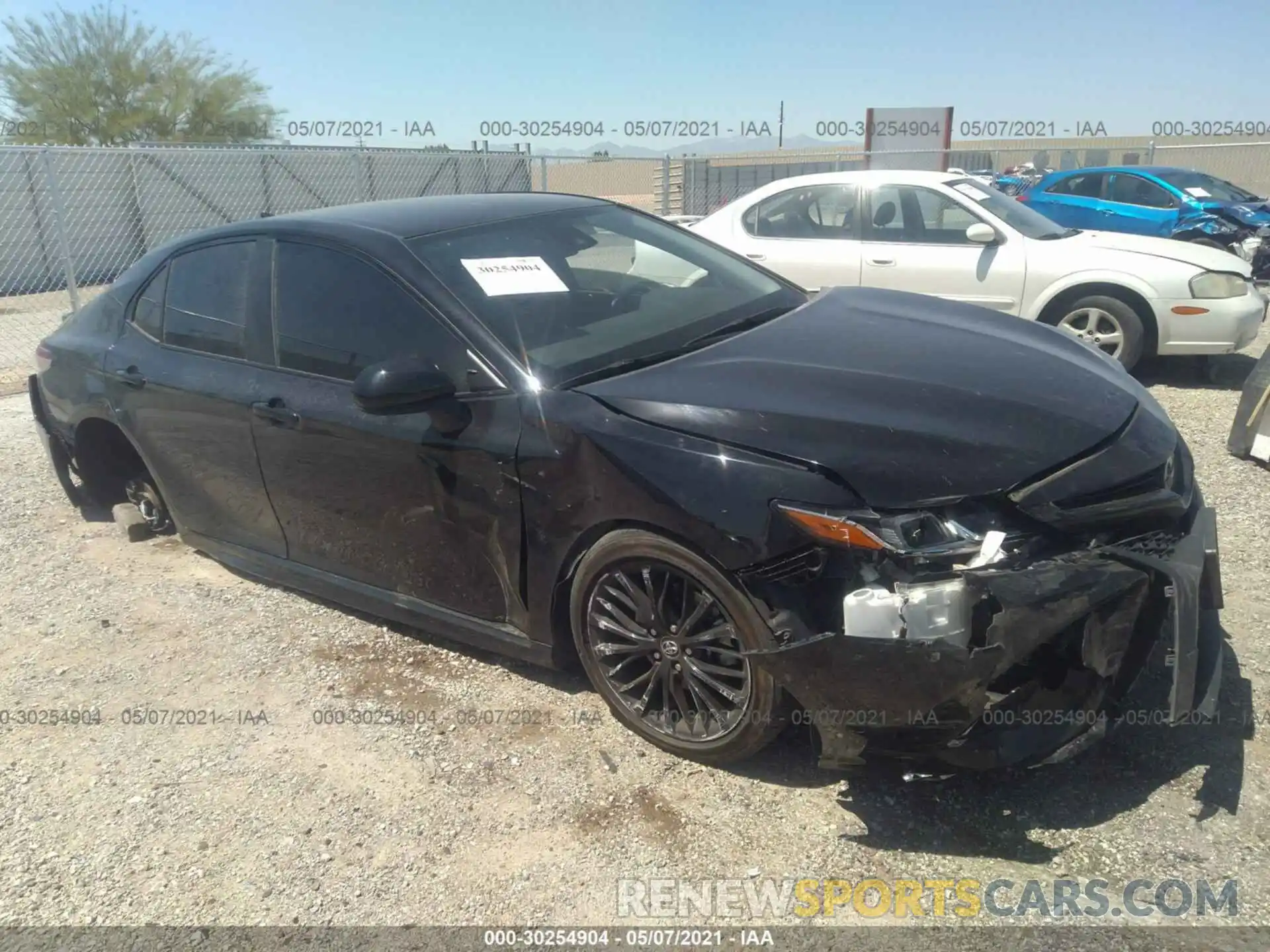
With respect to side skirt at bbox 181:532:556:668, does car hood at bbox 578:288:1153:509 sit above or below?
above

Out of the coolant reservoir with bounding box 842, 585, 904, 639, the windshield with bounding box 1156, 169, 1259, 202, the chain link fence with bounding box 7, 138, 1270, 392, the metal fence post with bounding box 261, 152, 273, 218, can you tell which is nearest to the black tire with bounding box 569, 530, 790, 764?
the coolant reservoir with bounding box 842, 585, 904, 639

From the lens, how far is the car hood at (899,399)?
2.50 m

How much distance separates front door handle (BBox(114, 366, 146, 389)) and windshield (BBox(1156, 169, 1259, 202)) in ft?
43.1

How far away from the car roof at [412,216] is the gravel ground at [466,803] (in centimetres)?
164

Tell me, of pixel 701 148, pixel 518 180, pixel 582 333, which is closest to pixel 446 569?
pixel 582 333

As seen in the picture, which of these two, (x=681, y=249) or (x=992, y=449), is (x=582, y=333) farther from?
(x=992, y=449)

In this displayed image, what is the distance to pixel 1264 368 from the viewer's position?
204 inches

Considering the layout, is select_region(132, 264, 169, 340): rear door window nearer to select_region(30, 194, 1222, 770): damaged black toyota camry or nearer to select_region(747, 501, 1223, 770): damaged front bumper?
select_region(30, 194, 1222, 770): damaged black toyota camry

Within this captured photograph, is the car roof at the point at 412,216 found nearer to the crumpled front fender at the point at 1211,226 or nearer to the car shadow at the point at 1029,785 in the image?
the car shadow at the point at 1029,785

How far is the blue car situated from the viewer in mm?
12133

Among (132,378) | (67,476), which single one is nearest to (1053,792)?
(132,378)

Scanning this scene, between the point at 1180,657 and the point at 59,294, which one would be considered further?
the point at 59,294

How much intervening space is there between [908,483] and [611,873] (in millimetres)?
1309

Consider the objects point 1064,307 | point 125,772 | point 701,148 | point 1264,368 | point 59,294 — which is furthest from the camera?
point 701,148
